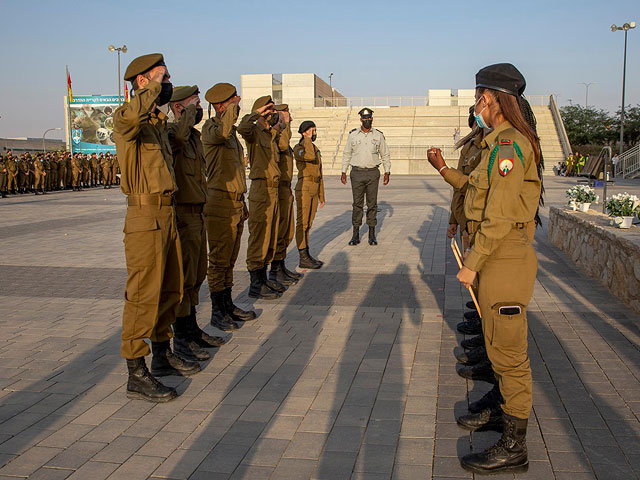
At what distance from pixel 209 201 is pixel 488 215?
134 inches

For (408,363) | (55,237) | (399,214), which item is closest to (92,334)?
(408,363)

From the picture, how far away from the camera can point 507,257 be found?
319 centimetres

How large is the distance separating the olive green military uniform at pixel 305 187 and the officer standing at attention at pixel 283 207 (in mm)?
795

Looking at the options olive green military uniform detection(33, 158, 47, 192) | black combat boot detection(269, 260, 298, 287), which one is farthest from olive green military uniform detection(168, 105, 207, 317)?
olive green military uniform detection(33, 158, 47, 192)

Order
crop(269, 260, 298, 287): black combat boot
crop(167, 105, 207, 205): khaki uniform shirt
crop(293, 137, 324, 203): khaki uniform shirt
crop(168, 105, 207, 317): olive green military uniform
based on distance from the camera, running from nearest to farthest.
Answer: crop(167, 105, 207, 205): khaki uniform shirt
crop(168, 105, 207, 317): olive green military uniform
crop(269, 260, 298, 287): black combat boot
crop(293, 137, 324, 203): khaki uniform shirt

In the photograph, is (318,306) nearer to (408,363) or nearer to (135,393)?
(408,363)

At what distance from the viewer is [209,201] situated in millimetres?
5941

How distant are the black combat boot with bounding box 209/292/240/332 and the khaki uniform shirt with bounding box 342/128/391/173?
18.1 feet

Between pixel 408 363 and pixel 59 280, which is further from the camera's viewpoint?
pixel 59 280

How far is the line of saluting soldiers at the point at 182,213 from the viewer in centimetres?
417

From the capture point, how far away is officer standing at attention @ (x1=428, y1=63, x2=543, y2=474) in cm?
310

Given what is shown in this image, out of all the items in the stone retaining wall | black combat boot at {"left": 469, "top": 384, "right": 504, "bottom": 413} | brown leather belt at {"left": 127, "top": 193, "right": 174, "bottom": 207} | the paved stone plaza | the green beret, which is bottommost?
the paved stone plaza

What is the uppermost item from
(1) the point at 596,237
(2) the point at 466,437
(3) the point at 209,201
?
(3) the point at 209,201

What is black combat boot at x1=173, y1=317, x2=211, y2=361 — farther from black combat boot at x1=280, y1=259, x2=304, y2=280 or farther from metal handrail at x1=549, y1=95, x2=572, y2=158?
metal handrail at x1=549, y1=95, x2=572, y2=158
